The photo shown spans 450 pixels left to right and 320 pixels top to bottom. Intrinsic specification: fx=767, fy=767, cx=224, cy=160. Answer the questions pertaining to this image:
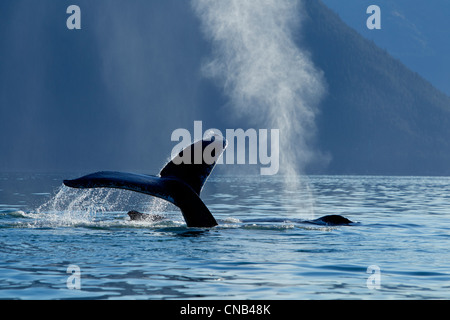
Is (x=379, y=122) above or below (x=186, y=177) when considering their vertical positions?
above

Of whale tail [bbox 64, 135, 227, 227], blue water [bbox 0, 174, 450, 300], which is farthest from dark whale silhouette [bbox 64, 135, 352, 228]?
blue water [bbox 0, 174, 450, 300]

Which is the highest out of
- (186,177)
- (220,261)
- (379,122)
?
(379,122)

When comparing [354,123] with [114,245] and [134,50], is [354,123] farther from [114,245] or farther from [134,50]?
[114,245]

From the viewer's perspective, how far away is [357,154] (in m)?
177

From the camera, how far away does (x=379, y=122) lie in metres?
184

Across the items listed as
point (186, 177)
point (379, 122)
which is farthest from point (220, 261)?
point (379, 122)

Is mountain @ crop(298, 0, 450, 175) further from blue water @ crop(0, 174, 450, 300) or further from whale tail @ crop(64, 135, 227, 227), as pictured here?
whale tail @ crop(64, 135, 227, 227)

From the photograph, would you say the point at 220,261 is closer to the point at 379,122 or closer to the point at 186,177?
the point at 186,177

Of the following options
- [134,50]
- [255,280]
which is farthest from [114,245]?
[134,50]

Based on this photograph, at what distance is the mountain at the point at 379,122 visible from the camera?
174875mm

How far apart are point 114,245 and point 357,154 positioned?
166400mm

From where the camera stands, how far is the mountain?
175m

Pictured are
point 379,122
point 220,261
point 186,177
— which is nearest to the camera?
point 220,261

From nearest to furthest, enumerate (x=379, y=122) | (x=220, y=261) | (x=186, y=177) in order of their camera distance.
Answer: (x=220, y=261), (x=186, y=177), (x=379, y=122)
